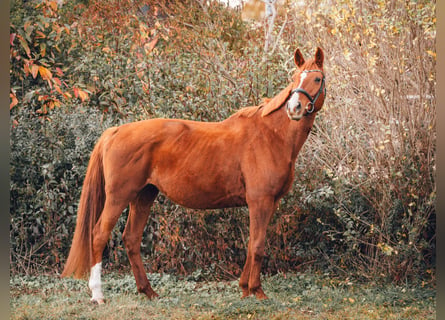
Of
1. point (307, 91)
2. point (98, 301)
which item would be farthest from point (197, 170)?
point (98, 301)

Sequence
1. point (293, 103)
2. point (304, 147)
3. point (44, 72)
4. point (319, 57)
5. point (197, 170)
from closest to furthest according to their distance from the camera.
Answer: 1. point (44, 72)
2. point (293, 103)
3. point (319, 57)
4. point (197, 170)
5. point (304, 147)

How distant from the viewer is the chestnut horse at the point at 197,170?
508cm

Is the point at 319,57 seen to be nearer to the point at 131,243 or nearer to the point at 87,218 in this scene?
the point at 131,243

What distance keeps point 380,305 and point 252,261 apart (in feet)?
4.56

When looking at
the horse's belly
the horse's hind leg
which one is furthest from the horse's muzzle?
the horse's hind leg

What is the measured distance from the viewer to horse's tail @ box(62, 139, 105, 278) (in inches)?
205

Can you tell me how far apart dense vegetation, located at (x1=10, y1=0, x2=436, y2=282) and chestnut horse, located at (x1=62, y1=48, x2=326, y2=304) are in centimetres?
86

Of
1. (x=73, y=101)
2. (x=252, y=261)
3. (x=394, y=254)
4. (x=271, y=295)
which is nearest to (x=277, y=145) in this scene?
(x=252, y=261)

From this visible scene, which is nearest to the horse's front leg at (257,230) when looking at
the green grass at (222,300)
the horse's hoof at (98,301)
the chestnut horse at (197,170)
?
the chestnut horse at (197,170)

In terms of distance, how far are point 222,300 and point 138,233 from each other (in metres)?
1.10

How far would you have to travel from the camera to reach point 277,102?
5.12m

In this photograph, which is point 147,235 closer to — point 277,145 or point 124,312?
point 124,312

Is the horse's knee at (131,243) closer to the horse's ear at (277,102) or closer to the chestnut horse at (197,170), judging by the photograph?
the chestnut horse at (197,170)

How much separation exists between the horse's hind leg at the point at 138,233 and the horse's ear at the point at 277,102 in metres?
1.45
